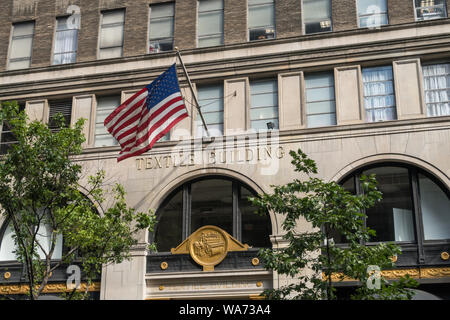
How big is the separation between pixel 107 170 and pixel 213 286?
6213mm

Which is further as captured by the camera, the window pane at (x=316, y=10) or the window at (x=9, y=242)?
the window pane at (x=316, y=10)

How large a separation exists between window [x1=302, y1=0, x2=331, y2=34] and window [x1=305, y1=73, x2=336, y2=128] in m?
2.01

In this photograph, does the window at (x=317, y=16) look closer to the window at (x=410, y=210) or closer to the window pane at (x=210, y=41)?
the window pane at (x=210, y=41)

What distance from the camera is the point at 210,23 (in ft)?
81.1

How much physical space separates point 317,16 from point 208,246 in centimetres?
1000

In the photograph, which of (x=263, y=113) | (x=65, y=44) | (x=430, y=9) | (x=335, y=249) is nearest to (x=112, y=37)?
(x=65, y=44)

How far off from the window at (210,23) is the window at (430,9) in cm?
774

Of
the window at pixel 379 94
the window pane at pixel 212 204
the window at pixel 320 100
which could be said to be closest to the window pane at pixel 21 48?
the window pane at pixel 212 204

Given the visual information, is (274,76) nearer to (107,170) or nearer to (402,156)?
A: (402,156)

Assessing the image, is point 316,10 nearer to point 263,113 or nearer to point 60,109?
point 263,113

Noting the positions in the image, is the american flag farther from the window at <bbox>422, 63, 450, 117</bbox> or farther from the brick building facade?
the window at <bbox>422, 63, 450, 117</bbox>

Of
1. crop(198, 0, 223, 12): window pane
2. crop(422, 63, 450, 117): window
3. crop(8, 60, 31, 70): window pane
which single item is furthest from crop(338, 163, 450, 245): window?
crop(8, 60, 31, 70): window pane

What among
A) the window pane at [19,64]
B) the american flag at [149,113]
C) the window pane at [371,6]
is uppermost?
the window pane at [371,6]

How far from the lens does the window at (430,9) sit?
879 inches
